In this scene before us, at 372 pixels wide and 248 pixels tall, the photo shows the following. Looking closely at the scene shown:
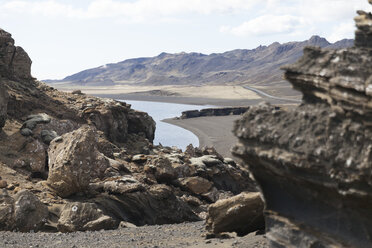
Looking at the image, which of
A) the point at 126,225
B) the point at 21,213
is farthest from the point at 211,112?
the point at 21,213

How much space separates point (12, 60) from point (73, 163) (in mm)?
15537

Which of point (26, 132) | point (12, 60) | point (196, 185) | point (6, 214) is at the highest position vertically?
point (12, 60)

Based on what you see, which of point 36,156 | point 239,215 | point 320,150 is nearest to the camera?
point 320,150

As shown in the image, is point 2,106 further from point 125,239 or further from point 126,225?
point 125,239

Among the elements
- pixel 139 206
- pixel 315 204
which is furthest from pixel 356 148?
pixel 139 206

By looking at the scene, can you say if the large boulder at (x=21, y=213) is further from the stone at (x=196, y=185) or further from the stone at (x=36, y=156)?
the stone at (x=196, y=185)

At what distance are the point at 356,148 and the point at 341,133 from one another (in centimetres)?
34

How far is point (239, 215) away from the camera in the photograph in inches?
539

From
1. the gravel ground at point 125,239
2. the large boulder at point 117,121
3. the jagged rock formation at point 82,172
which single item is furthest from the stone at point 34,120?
the gravel ground at point 125,239

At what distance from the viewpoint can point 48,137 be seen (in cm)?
2389

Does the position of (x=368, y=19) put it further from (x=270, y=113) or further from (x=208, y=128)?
(x=208, y=128)

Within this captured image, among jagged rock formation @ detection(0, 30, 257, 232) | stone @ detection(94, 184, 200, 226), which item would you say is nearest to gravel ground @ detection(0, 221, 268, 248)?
jagged rock formation @ detection(0, 30, 257, 232)

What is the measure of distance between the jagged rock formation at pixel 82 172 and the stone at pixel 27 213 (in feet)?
0.11

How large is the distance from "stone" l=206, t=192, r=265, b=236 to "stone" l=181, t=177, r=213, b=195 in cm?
1036
